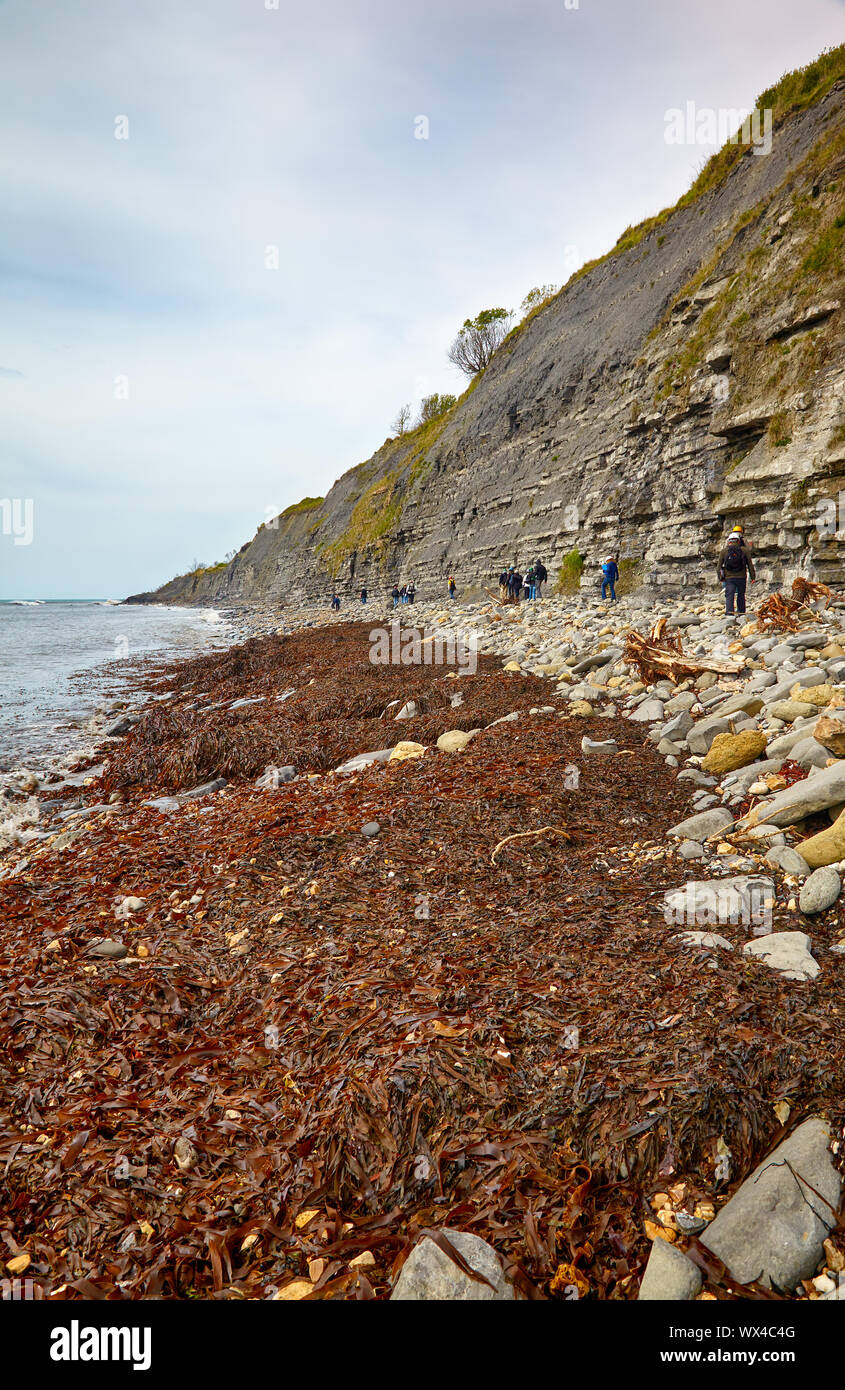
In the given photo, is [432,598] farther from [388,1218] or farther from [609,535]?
[388,1218]

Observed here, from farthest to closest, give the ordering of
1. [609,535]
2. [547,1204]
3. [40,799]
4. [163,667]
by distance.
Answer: [163,667], [609,535], [40,799], [547,1204]

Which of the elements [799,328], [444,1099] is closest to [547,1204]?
[444,1099]

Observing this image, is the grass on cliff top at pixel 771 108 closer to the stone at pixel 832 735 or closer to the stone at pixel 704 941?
the stone at pixel 832 735

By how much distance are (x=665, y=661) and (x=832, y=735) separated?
387cm

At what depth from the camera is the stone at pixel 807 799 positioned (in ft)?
13.3

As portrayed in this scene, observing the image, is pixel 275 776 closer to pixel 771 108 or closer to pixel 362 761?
pixel 362 761

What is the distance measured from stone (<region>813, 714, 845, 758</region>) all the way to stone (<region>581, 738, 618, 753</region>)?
216 centimetres

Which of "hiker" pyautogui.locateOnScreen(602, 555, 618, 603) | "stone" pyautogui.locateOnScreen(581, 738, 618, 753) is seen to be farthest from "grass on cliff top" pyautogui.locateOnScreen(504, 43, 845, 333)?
"stone" pyautogui.locateOnScreen(581, 738, 618, 753)

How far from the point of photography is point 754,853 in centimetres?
409

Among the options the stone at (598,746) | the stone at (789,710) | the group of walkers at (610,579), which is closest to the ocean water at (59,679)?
the stone at (598,746)

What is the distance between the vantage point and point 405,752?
24.1 feet

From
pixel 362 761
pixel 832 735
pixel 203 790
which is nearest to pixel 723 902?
pixel 832 735

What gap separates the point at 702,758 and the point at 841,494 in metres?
8.99

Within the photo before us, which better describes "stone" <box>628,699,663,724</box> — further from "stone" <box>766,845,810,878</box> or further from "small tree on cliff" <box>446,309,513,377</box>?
"small tree on cliff" <box>446,309,513,377</box>
